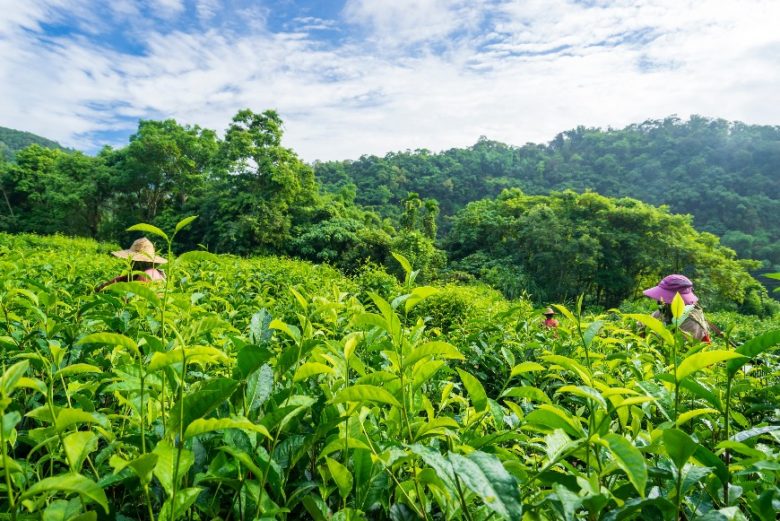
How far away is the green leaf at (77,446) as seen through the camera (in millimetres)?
627

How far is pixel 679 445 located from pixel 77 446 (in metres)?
0.88

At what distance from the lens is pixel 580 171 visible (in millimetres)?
50438

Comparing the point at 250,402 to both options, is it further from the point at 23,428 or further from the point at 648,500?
the point at 23,428

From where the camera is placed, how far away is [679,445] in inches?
22.8

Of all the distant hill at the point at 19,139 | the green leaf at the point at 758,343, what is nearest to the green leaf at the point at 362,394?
the green leaf at the point at 758,343

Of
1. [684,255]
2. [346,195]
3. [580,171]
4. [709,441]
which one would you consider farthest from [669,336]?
[580,171]

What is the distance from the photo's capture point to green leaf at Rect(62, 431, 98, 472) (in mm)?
627

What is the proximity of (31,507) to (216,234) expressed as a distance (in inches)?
889

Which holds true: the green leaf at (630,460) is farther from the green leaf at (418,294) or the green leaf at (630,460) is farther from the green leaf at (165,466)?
the green leaf at (165,466)

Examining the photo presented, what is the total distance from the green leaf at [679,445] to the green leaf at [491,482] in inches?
9.8

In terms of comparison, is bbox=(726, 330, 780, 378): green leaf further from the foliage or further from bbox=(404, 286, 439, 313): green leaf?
the foliage

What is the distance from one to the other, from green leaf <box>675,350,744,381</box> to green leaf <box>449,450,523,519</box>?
1.27ft

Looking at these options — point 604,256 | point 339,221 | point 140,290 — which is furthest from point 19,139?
point 140,290

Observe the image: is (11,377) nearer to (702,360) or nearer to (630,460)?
(630,460)
